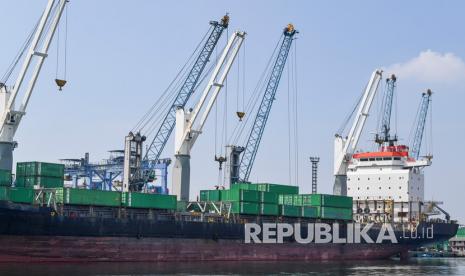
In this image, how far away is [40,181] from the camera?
59.2 metres

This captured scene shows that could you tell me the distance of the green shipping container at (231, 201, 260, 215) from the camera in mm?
67875

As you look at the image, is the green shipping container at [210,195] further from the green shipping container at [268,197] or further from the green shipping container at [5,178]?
the green shipping container at [5,178]

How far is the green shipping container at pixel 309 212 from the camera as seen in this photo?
74.2 meters

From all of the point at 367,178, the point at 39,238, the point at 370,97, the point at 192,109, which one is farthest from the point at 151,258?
the point at 370,97

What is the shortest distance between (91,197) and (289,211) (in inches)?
947

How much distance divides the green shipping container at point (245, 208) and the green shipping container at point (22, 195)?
2071 cm

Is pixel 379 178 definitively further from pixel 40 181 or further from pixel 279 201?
pixel 40 181

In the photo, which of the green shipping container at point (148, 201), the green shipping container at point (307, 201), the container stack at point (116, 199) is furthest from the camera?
the green shipping container at point (307, 201)

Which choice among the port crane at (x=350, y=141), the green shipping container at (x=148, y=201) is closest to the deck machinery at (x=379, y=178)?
the port crane at (x=350, y=141)

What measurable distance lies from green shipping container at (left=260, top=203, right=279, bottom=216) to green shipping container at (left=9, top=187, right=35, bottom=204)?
79.5ft

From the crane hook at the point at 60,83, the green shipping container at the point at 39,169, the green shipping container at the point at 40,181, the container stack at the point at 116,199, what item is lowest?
the container stack at the point at 116,199

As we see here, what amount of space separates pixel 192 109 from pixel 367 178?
29.2 m

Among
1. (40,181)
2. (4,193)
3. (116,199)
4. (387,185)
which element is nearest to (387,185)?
(387,185)

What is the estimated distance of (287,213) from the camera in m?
72.8
